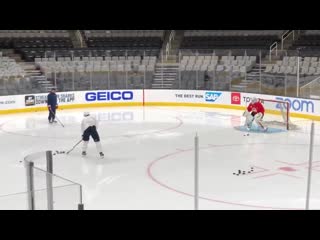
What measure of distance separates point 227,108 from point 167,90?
2.97 meters

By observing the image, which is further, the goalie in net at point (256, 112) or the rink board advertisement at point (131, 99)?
the rink board advertisement at point (131, 99)

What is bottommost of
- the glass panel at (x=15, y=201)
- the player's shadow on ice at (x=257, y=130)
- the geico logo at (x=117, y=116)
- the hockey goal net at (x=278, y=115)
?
the player's shadow on ice at (x=257, y=130)

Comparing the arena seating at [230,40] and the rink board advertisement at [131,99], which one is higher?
the arena seating at [230,40]

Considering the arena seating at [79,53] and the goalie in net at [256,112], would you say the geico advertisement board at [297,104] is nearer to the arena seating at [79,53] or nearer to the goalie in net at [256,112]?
the goalie in net at [256,112]

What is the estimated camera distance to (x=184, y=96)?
916 inches

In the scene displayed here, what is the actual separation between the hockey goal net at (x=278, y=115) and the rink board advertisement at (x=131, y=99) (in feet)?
1.86

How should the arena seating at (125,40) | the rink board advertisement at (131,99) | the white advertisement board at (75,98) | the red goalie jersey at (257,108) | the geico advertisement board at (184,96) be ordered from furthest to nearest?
the arena seating at (125,40)
the geico advertisement board at (184,96)
the rink board advertisement at (131,99)
the white advertisement board at (75,98)
the red goalie jersey at (257,108)

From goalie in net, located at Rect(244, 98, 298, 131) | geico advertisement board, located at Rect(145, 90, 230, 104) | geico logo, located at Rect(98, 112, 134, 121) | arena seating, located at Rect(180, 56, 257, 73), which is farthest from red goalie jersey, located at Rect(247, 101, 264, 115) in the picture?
arena seating, located at Rect(180, 56, 257, 73)

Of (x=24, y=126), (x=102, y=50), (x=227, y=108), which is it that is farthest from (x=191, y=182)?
(x=102, y=50)

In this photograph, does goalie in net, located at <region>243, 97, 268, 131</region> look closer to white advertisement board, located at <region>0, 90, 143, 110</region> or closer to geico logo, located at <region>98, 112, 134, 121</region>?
geico logo, located at <region>98, 112, 134, 121</region>

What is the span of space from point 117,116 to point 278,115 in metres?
6.03

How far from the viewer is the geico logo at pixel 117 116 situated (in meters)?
18.8

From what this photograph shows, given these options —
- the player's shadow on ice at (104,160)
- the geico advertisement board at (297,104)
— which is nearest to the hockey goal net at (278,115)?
the geico advertisement board at (297,104)
